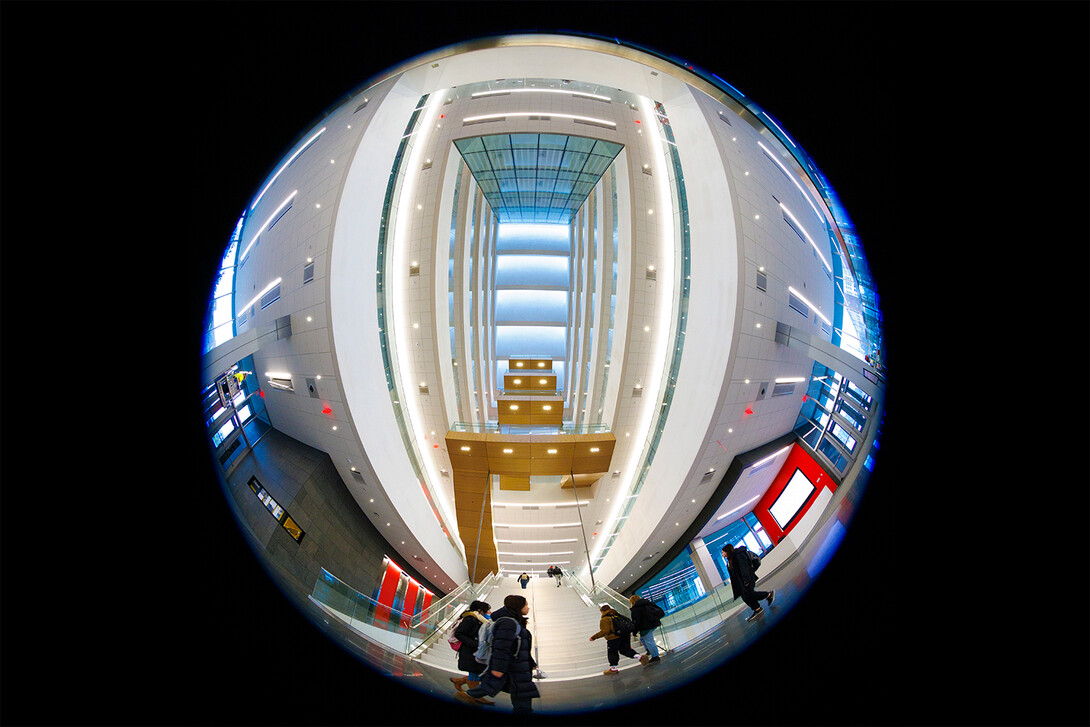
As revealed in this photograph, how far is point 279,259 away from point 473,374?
3025 millimetres

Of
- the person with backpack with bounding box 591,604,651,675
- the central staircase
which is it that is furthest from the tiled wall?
the person with backpack with bounding box 591,604,651,675

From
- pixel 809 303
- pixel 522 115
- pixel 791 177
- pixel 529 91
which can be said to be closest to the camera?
pixel 809 303

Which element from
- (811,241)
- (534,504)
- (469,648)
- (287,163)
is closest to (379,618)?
(469,648)

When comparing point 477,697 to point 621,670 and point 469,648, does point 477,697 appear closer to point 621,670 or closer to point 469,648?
point 469,648

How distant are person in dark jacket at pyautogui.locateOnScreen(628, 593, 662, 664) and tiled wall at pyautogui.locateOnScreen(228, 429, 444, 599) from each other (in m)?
1.11

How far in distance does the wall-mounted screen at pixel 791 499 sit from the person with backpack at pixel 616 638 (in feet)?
2.56

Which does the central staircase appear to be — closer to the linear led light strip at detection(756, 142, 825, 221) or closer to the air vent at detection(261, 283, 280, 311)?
the air vent at detection(261, 283, 280, 311)

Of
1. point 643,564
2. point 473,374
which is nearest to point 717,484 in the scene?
point 643,564

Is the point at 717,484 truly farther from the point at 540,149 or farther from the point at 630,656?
the point at 540,149

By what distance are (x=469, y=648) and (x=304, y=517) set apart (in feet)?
2.80

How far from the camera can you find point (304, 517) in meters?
1.28

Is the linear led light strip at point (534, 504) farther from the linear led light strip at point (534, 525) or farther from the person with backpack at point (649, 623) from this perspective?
the person with backpack at point (649, 623)

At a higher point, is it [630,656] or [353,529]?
[353,529]

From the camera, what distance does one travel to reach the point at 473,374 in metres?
4.27
